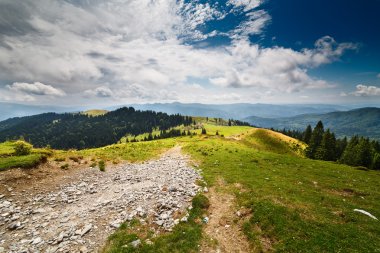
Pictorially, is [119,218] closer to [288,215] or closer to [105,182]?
[105,182]

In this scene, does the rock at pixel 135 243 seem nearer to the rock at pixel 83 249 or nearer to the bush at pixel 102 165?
the rock at pixel 83 249

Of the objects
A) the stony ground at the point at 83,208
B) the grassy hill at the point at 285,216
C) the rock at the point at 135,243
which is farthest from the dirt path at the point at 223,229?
the rock at the point at 135,243

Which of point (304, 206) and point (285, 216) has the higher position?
point (285, 216)

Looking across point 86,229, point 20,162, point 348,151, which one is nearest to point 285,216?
point 86,229

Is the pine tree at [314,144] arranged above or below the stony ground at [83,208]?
below

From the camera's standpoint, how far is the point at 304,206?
53.8 feet

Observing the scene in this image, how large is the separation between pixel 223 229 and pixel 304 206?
23.7ft

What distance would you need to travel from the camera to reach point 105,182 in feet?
73.2

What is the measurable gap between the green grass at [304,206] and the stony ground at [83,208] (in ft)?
18.2

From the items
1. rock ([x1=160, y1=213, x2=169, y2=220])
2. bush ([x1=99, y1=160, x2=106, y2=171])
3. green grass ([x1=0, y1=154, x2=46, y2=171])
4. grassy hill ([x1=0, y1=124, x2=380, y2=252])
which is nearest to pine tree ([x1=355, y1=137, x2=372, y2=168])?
grassy hill ([x1=0, y1=124, x2=380, y2=252])

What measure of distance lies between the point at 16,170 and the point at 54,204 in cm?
780

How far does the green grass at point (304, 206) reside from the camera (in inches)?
488

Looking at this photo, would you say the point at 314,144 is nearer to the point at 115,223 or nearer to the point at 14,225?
the point at 115,223

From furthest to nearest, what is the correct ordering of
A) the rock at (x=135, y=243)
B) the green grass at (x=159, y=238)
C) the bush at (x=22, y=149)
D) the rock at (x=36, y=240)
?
the bush at (x=22, y=149), the rock at (x=36, y=240), the rock at (x=135, y=243), the green grass at (x=159, y=238)
